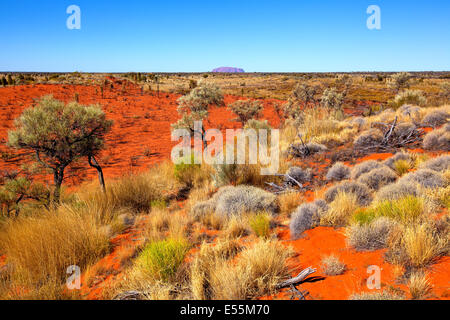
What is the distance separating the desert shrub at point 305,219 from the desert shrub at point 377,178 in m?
1.54

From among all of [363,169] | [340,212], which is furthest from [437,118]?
[340,212]

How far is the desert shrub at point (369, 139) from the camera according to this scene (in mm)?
7801

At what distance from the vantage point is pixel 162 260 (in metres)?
3.06

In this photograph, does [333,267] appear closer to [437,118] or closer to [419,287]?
[419,287]

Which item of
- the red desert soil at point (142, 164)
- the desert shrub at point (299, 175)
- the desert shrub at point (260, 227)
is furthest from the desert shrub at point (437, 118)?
the desert shrub at point (260, 227)

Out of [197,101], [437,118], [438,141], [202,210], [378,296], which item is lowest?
[202,210]

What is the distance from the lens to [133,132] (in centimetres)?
1817

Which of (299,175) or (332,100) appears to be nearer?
(299,175)

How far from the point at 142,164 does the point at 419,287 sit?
10.9 meters

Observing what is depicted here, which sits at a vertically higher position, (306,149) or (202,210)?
(306,149)

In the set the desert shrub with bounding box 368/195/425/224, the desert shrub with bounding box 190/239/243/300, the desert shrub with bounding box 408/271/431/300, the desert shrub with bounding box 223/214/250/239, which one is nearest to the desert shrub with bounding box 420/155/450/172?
the desert shrub with bounding box 368/195/425/224

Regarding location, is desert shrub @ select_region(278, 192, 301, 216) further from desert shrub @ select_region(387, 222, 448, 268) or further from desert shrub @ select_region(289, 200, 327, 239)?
desert shrub @ select_region(387, 222, 448, 268)

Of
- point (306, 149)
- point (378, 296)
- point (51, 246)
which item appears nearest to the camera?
point (378, 296)
